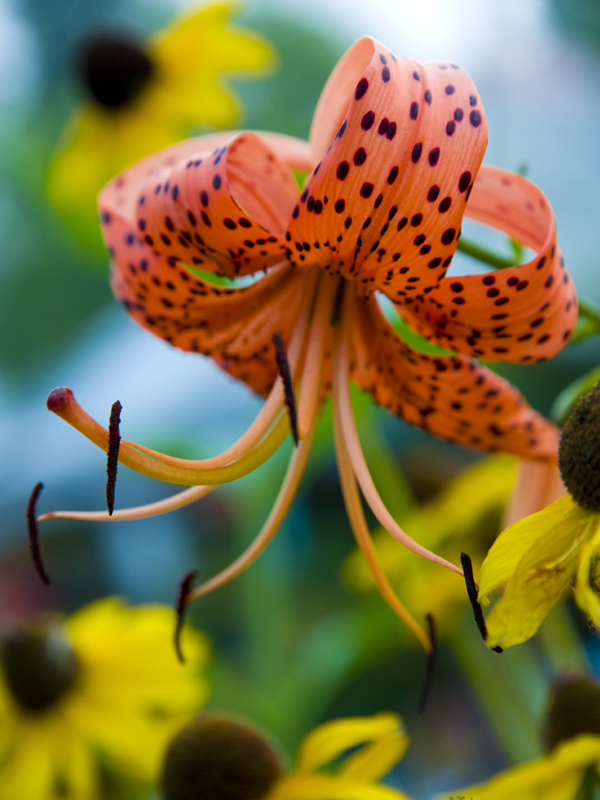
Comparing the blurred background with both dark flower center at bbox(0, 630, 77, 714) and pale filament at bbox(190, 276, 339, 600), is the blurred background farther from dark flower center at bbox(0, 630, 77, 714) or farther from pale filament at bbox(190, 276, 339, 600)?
dark flower center at bbox(0, 630, 77, 714)

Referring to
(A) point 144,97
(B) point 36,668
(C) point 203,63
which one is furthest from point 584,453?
(A) point 144,97

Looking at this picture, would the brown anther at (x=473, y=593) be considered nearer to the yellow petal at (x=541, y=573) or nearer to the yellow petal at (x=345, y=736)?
the yellow petal at (x=541, y=573)

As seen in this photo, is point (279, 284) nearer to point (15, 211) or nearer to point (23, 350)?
point (15, 211)

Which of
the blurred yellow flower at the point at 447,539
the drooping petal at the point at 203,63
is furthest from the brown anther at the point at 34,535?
the drooping petal at the point at 203,63

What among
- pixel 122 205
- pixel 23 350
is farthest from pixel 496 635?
pixel 23 350

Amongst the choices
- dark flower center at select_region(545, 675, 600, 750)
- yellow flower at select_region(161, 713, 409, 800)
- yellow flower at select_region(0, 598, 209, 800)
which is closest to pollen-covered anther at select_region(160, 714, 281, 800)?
yellow flower at select_region(161, 713, 409, 800)
